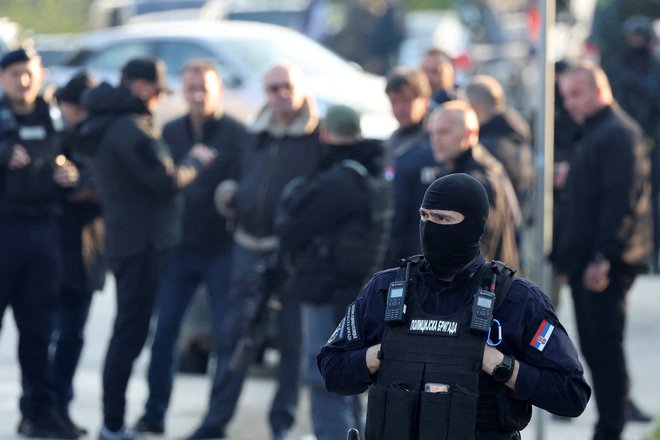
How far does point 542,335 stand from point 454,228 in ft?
1.26

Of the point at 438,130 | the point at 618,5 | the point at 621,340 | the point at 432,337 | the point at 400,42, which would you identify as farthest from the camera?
the point at 400,42

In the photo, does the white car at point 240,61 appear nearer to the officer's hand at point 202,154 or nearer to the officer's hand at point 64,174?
the officer's hand at point 202,154

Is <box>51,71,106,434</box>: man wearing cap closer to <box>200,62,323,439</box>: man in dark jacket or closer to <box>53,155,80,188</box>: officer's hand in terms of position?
<box>53,155,80,188</box>: officer's hand

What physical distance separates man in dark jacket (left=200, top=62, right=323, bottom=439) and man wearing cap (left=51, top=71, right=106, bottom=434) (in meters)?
0.81

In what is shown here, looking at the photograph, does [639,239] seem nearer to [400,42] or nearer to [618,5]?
[618,5]

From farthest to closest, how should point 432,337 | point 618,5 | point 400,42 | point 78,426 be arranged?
point 400,42
point 618,5
point 78,426
point 432,337

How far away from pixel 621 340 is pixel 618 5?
11.4 meters

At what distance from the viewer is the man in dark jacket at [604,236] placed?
25.2 ft

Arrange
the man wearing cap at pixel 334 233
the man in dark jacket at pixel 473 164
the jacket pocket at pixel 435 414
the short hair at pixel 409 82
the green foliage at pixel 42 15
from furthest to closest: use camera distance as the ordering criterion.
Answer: the green foliage at pixel 42 15
the short hair at pixel 409 82
the man wearing cap at pixel 334 233
the man in dark jacket at pixel 473 164
the jacket pocket at pixel 435 414

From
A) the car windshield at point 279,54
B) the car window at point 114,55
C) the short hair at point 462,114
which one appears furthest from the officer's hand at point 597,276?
the car window at point 114,55

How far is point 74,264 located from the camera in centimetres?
836

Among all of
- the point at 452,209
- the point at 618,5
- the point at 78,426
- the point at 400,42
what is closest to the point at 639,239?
the point at 78,426

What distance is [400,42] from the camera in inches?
1020

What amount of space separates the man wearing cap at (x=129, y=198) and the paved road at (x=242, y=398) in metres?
0.79
